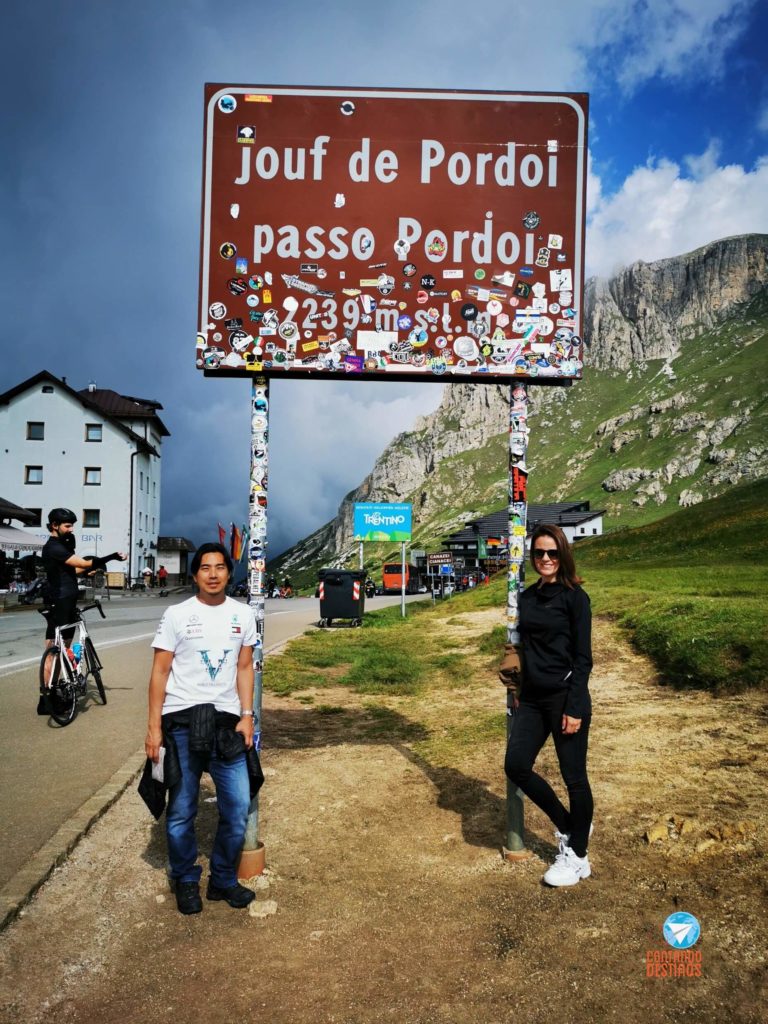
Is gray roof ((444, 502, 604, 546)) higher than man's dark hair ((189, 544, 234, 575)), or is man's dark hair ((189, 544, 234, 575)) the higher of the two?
gray roof ((444, 502, 604, 546))

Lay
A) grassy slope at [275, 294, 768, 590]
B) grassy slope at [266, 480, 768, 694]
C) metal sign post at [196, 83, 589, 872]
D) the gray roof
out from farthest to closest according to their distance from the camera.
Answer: grassy slope at [275, 294, 768, 590]
the gray roof
grassy slope at [266, 480, 768, 694]
metal sign post at [196, 83, 589, 872]

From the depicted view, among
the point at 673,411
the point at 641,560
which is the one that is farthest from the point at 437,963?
the point at 673,411

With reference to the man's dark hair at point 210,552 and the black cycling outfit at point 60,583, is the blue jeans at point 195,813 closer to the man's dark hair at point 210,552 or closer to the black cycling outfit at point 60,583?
the man's dark hair at point 210,552

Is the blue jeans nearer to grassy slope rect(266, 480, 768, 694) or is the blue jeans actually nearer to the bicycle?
the bicycle

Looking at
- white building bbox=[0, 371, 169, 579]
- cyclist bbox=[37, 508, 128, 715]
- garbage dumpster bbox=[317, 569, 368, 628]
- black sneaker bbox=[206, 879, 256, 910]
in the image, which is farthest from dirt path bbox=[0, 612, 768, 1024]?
white building bbox=[0, 371, 169, 579]

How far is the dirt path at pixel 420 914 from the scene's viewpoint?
3277 millimetres

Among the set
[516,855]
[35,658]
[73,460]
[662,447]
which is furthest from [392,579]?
[662,447]

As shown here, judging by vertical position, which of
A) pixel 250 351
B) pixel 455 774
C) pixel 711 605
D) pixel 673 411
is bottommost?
pixel 455 774

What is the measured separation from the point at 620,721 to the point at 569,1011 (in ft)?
19.1

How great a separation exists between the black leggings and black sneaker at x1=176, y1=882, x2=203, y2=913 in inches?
76.6

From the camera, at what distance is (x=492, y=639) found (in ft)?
52.3

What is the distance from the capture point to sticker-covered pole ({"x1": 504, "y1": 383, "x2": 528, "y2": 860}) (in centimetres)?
489

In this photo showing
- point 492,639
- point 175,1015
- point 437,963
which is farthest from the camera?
point 492,639

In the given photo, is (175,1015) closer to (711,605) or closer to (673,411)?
(711,605)
